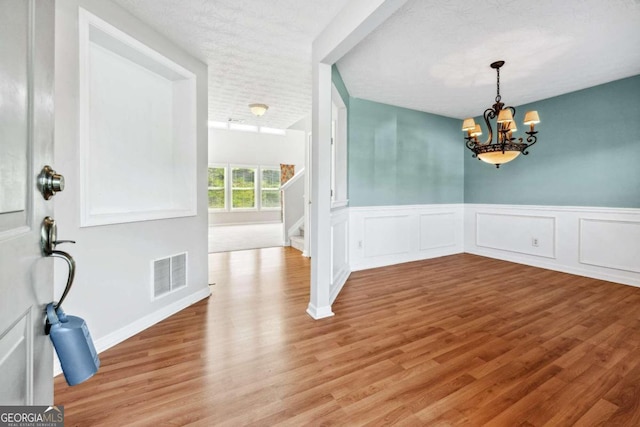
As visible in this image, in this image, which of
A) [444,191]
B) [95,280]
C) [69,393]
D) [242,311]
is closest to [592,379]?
[242,311]

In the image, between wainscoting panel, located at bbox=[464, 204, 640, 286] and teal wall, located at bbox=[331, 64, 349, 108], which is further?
wainscoting panel, located at bbox=[464, 204, 640, 286]

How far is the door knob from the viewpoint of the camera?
69 centimetres

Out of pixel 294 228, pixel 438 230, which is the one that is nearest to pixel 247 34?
pixel 294 228

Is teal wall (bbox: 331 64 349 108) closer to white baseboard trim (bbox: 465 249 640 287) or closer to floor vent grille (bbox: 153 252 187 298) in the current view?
floor vent grille (bbox: 153 252 187 298)

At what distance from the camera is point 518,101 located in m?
4.35

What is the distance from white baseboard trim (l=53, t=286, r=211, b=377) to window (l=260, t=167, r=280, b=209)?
7112 mm

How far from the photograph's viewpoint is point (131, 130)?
2.42 metres

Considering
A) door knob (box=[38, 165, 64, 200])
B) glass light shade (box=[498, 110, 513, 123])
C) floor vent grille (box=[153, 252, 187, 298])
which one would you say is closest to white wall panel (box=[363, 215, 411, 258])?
glass light shade (box=[498, 110, 513, 123])

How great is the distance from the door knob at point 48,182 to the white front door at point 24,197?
2cm

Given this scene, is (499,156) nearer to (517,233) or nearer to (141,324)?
(517,233)

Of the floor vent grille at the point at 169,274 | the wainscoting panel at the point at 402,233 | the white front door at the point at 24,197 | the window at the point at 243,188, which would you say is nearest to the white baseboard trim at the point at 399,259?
the wainscoting panel at the point at 402,233

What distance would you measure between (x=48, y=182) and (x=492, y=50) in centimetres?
354

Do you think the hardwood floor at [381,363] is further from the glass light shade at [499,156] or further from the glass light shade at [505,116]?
the glass light shade at [505,116]

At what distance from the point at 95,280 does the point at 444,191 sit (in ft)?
17.0
